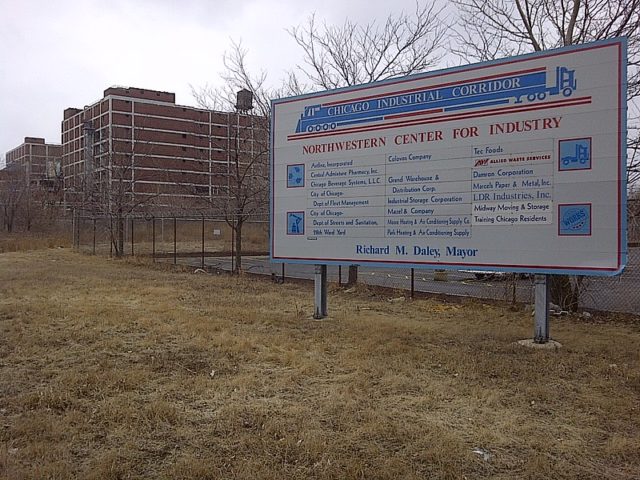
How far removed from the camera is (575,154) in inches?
306

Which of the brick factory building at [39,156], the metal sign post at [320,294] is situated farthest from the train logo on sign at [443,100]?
the brick factory building at [39,156]

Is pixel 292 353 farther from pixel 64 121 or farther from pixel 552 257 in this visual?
pixel 64 121

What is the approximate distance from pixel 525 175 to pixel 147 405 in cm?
564

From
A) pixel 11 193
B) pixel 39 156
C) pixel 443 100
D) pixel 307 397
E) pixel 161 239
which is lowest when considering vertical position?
pixel 307 397

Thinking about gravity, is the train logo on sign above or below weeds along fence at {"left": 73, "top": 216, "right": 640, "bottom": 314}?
above

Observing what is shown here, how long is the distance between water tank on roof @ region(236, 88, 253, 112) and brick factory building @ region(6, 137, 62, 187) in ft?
243

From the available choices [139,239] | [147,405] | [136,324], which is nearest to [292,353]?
[147,405]

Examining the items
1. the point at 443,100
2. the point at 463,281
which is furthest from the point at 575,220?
the point at 463,281

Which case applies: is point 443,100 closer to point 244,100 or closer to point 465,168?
point 465,168

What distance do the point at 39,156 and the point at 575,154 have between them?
105471mm

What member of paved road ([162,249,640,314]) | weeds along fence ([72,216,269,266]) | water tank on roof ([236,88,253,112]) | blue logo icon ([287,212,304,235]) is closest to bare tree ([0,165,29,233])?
weeds along fence ([72,216,269,266])

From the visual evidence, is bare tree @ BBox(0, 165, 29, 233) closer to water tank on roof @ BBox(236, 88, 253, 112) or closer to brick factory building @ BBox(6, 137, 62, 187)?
brick factory building @ BBox(6, 137, 62, 187)

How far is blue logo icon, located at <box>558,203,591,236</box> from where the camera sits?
7.69 m

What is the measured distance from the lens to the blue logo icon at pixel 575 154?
303 inches
